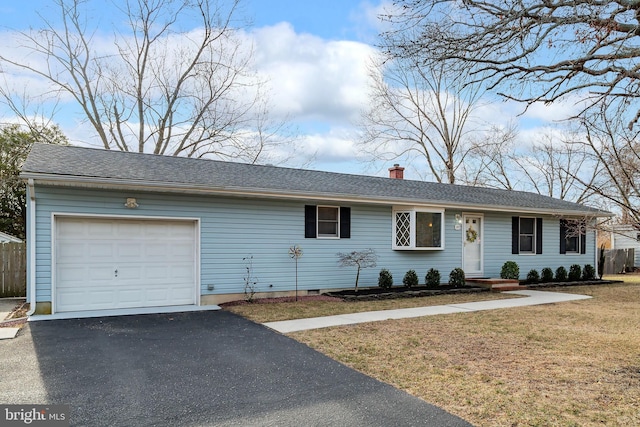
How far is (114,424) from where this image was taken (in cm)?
348

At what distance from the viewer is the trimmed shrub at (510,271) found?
532 inches

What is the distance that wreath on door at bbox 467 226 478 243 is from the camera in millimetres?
13562

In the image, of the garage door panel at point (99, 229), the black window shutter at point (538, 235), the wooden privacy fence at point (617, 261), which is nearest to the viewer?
the garage door panel at point (99, 229)

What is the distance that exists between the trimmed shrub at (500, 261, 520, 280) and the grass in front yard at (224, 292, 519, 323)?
263 centimetres

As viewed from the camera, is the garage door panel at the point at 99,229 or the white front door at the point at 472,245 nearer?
the garage door panel at the point at 99,229

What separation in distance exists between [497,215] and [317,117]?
10233 mm

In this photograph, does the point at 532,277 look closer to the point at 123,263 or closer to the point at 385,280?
the point at 385,280

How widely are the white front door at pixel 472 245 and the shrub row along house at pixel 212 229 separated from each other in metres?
0.03

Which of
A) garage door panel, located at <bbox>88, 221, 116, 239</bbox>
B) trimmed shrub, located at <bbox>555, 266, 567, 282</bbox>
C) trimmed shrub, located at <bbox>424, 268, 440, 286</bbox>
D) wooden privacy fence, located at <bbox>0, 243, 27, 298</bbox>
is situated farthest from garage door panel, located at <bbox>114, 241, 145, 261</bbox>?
trimmed shrub, located at <bbox>555, 266, 567, 282</bbox>

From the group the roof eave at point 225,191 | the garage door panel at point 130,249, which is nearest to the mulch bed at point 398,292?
the roof eave at point 225,191

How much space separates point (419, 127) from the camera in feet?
Answer: 90.0

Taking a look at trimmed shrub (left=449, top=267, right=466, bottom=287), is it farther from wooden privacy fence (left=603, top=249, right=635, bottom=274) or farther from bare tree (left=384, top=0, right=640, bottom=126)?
wooden privacy fence (left=603, top=249, right=635, bottom=274)

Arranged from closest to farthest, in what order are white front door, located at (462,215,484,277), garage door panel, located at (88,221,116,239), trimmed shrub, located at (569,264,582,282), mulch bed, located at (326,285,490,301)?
garage door panel, located at (88,221,116,239) < mulch bed, located at (326,285,490,301) < white front door, located at (462,215,484,277) < trimmed shrub, located at (569,264,582,282)

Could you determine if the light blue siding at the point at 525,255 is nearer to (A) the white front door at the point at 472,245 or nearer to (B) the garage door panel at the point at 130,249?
(A) the white front door at the point at 472,245
